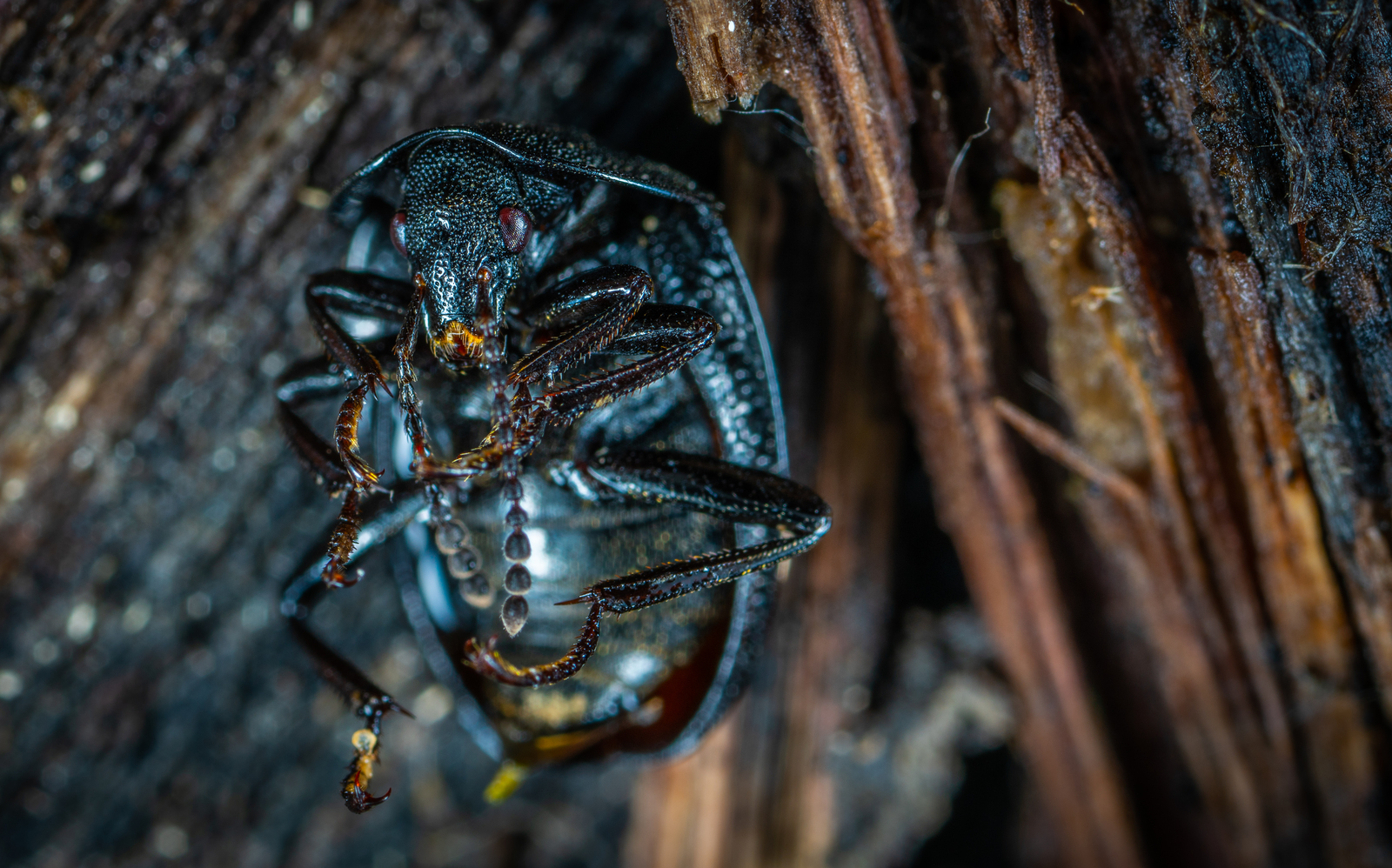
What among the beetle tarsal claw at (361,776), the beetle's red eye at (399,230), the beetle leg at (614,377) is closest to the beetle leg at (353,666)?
the beetle tarsal claw at (361,776)

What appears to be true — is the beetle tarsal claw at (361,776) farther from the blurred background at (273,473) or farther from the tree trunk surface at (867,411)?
the blurred background at (273,473)

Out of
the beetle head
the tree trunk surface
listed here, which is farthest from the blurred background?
the beetle head

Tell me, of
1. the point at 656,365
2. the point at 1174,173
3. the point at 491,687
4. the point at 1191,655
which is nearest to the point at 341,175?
the point at 656,365

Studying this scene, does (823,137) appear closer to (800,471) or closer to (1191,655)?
(800,471)

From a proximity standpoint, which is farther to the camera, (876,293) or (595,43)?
(595,43)

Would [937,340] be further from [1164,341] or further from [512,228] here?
[512,228]

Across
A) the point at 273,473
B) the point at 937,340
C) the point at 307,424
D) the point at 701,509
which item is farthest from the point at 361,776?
the point at 937,340
